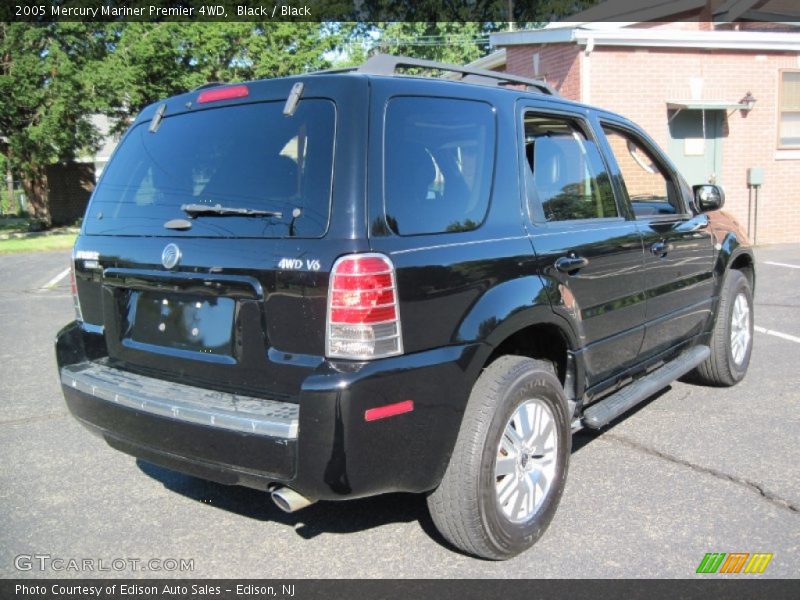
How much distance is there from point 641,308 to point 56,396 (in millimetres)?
4221

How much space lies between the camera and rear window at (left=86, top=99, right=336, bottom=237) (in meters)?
2.66

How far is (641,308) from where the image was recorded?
4.07 m

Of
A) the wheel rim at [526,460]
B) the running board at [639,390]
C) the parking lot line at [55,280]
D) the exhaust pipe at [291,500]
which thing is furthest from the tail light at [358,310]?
the parking lot line at [55,280]

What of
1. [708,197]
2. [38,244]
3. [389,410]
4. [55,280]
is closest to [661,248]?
[708,197]

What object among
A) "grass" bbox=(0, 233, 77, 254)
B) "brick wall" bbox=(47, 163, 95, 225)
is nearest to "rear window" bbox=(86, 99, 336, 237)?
"grass" bbox=(0, 233, 77, 254)

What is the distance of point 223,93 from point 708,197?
10.7 feet

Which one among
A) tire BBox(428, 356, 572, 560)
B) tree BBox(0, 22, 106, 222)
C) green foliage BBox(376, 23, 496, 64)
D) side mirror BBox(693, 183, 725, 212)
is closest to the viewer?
tire BBox(428, 356, 572, 560)

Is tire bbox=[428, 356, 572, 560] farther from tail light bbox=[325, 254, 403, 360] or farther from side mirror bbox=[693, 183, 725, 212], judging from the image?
side mirror bbox=[693, 183, 725, 212]

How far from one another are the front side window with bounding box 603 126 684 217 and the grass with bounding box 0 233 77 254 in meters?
16.9

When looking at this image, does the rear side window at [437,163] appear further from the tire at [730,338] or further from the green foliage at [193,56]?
the green foliage at [193,56]

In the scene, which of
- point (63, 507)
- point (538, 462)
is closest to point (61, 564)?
point (63, 507)

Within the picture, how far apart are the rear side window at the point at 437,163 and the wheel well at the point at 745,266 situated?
118 inches

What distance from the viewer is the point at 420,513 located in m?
3.51

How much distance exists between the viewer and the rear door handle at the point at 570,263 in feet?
11.0
